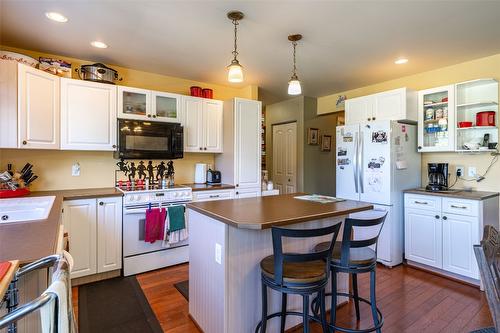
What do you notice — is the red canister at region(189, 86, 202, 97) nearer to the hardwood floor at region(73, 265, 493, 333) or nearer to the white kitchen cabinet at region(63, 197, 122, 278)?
the white kitchen cabinet at region(63, 197, 122, 278)

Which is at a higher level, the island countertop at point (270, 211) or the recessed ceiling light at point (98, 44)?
the recessed ceiling light at point (98, 44)

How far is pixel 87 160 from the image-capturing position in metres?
3.31

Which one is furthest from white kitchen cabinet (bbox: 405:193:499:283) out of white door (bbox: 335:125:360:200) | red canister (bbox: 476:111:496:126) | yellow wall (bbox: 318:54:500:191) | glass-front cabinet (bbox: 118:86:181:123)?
glass-front cabinet (bbox: 118:86:181:123)

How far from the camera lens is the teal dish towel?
122 inches

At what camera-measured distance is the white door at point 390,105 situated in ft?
11.1

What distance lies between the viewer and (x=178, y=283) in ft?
9.30

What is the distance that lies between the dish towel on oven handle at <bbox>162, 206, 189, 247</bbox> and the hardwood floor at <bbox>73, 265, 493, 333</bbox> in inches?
14.6

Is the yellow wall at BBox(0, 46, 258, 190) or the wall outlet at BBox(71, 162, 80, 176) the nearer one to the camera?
the yellow wall at BBox(0, 46, 258, 190)

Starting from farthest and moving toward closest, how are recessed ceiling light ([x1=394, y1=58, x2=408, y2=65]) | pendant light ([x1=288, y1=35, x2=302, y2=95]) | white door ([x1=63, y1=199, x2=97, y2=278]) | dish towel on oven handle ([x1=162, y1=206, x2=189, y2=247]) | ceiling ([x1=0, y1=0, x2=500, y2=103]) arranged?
recessed ceiling light ([x1=394, y1=58, x2=408, y2=65]) < dish towel on oven handle ([x1=162, y1=206, x2=189, y2=247]) < white door ([x1=63, y1=199, x2=97, y2=278]) < pendant light ([x1=288, y1=35, x2=302, y2=95]) < ceiling ([x1=0, y1=0, x2=500, y2=103])

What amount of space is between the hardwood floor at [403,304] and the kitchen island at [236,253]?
339mm

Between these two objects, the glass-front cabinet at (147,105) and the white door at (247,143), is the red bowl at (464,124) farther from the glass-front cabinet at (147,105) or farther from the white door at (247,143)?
the glass-front cabinet at (147,105)

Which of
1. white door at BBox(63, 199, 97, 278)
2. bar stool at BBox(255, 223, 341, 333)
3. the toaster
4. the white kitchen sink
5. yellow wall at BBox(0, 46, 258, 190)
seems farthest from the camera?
the toaster

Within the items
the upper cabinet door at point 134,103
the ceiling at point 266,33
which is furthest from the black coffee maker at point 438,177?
the upper cabinet door at point 134,103

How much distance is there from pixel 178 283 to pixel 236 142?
76.4 inches
